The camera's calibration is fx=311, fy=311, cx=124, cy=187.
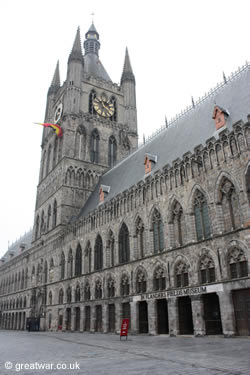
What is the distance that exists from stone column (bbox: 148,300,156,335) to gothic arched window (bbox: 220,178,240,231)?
912cm

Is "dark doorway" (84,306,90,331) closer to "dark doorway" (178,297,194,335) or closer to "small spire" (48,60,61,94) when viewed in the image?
"dark doorway" (178,297,194,335)

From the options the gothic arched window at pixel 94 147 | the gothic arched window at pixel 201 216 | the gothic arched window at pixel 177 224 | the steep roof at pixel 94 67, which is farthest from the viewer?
the steep roof at pixel 94 67

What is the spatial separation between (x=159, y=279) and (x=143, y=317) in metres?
4.23

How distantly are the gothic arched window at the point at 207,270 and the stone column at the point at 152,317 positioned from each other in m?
5.52

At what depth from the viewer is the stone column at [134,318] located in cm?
2602

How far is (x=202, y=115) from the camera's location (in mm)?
29422

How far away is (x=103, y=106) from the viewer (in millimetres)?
55375

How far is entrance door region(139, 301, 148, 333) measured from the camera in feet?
85.6

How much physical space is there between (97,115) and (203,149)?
34049 millimetres

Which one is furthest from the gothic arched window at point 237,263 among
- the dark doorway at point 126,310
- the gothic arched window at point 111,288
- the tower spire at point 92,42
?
the tower spire at point 92,42

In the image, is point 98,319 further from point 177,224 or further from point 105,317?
point 177,224

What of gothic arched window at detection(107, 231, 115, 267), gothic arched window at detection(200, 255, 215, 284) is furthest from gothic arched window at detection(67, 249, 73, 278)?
gothic arched window at detection(200, 255, 215, 284)

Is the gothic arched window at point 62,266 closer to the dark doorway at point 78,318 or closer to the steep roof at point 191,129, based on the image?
the dark doorway at point 78,318

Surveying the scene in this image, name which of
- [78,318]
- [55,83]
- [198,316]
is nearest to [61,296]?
[78,318]
